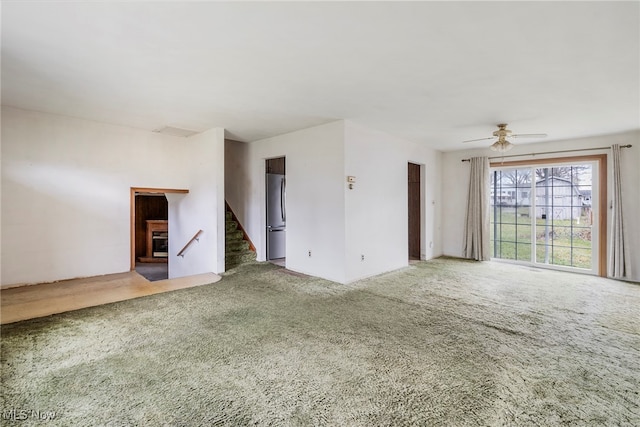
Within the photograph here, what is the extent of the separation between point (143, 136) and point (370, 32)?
15.6 feet

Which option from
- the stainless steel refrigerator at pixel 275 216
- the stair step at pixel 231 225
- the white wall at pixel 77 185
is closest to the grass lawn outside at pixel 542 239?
the stainless steel refrigerator at pixel 275 216

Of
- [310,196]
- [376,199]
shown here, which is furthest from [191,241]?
[376,199]

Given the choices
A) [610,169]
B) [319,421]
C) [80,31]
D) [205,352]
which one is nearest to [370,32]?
[80,31]

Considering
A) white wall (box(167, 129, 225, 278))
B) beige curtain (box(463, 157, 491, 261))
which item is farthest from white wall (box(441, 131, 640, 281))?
white wall (box(167, 129, 225, 278))

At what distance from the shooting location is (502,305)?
3.73m

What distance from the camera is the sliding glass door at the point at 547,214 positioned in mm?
5539

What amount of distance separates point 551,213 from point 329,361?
5.88 meters

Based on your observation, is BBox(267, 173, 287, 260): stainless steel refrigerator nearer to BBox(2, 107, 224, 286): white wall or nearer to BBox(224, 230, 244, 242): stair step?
BBox(224, 230, 244, 242): stair step

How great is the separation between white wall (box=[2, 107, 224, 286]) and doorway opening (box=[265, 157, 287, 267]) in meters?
1.35

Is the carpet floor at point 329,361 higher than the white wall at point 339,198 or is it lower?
lower

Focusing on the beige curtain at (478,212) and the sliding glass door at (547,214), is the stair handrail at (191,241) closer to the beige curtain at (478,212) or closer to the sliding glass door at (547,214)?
the beige curtain at (478,212)

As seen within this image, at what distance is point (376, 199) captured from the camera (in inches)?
206

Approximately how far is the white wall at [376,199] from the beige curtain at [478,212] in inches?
47.4

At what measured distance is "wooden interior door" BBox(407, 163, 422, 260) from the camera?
698 cm
